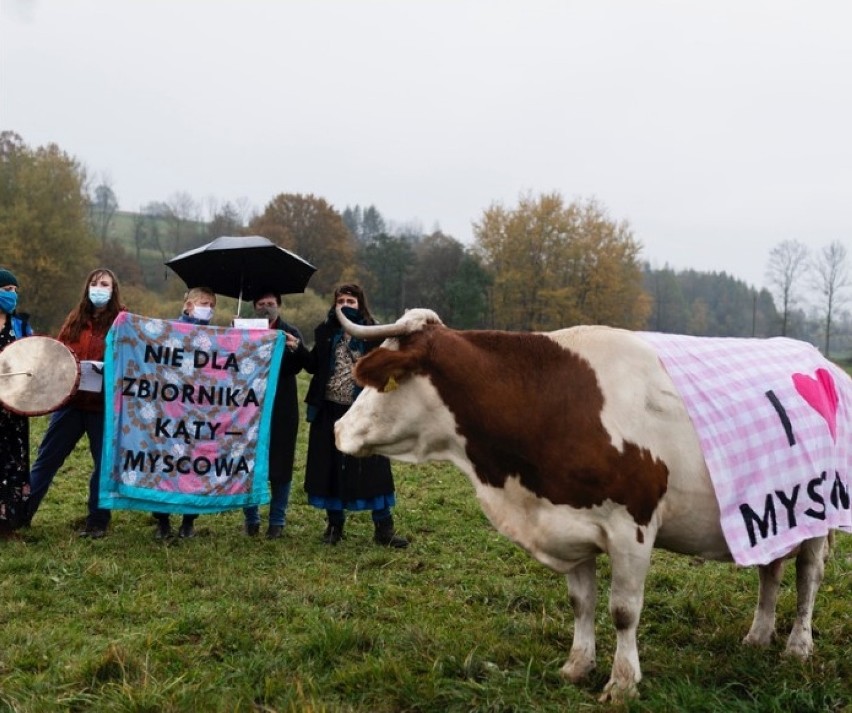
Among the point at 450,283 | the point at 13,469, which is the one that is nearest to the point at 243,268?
the point at 13,469

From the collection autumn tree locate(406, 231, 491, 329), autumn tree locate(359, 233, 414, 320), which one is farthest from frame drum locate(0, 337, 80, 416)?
autumn tree locate(359, 233, 414, 320)

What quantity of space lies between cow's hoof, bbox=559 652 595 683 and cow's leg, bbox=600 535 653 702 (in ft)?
0.65

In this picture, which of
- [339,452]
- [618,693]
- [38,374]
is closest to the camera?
[618,693]

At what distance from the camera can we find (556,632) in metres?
4.66

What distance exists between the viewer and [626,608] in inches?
148

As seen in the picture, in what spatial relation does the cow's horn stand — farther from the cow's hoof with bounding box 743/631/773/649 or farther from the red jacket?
the red jacket

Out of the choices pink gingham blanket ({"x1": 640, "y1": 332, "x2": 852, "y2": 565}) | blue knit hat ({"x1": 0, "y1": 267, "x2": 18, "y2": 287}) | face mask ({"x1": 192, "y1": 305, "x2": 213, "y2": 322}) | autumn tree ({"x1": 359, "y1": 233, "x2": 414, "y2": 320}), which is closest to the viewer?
pink gingham blanket ({"x1": 640, "y1": 332, "x2": 852, "y2": 565})

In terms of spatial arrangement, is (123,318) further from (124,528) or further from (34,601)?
(34,601)

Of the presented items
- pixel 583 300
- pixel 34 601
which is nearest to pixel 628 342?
pixel 34 601

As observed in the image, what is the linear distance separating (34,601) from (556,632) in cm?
359

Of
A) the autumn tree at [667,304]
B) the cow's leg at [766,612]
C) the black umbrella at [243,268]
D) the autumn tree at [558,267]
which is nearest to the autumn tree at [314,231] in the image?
the autumn tree at [558,267]

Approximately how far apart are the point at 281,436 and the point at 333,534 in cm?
108

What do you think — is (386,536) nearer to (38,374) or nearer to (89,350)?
(89,350)

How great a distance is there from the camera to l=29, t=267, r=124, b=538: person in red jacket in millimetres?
6789
